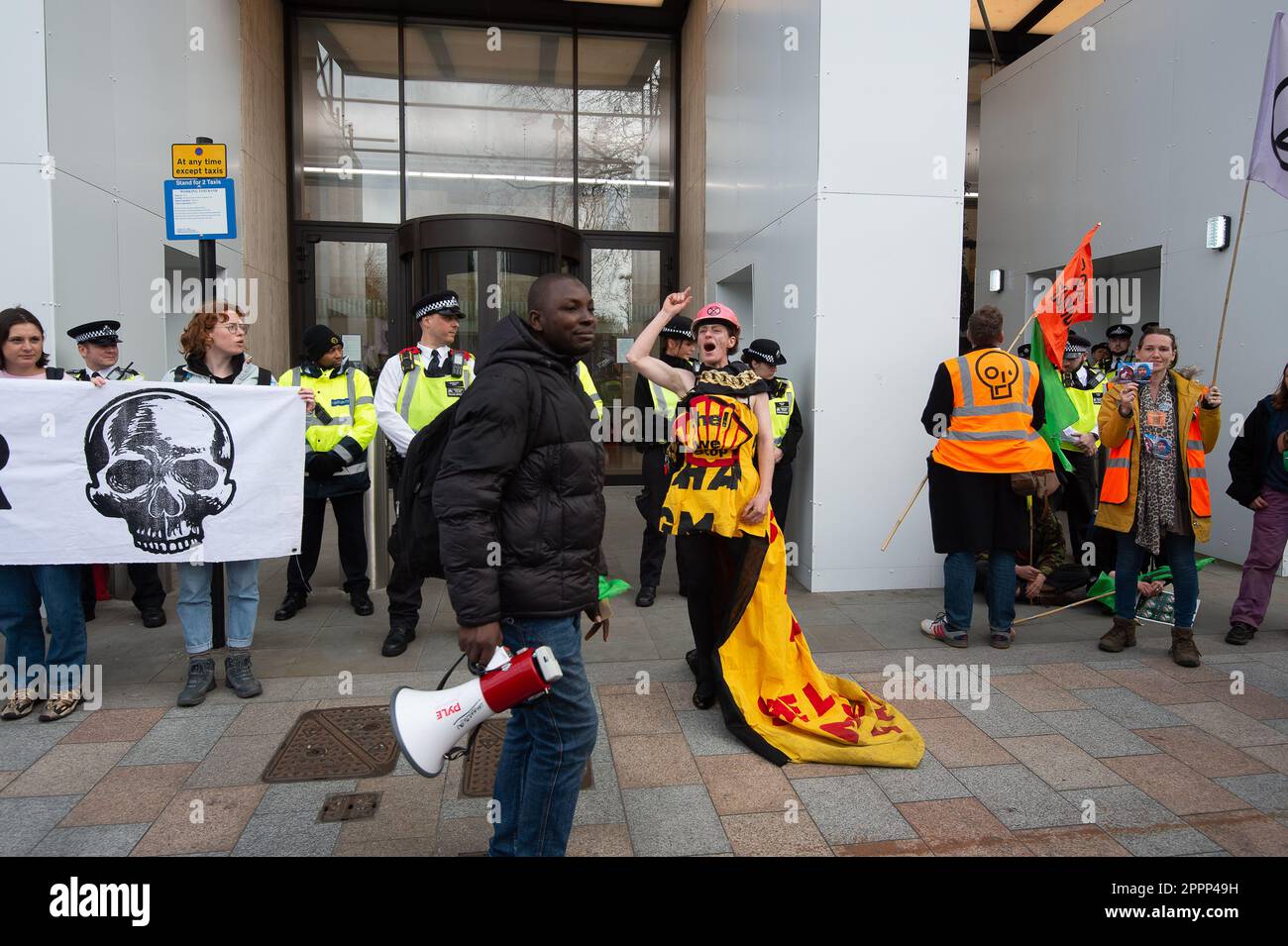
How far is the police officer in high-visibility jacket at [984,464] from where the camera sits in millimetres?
5086

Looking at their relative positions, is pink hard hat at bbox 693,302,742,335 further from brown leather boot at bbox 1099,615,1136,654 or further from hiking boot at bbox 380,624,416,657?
brown leather boot at bbox 1099,615,1136,654

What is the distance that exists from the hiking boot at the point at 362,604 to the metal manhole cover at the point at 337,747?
1790 millimetres

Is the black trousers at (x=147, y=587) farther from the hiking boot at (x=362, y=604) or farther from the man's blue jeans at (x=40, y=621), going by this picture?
the man's blue jeans at (x=40, y=621)

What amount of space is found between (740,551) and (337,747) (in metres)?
1.99

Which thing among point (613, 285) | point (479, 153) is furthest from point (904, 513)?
point (479, 153)

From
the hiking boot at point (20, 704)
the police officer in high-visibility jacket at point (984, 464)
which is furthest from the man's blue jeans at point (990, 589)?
the hiking boot at point (20, 704)

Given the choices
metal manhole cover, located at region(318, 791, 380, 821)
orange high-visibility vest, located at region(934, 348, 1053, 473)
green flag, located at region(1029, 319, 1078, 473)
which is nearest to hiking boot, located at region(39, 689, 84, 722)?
metal manhole cover, located at region(318, 791, 380, 821)

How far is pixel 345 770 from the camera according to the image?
354 centimetres

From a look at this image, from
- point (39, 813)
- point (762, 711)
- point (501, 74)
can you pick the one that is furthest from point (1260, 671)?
point (501, 74)

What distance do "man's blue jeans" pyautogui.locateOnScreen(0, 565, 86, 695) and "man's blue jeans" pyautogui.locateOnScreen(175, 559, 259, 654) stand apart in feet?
1.64

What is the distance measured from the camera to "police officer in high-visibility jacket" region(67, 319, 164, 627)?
527cm

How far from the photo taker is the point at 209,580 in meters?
4.45

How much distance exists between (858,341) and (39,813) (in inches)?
212
